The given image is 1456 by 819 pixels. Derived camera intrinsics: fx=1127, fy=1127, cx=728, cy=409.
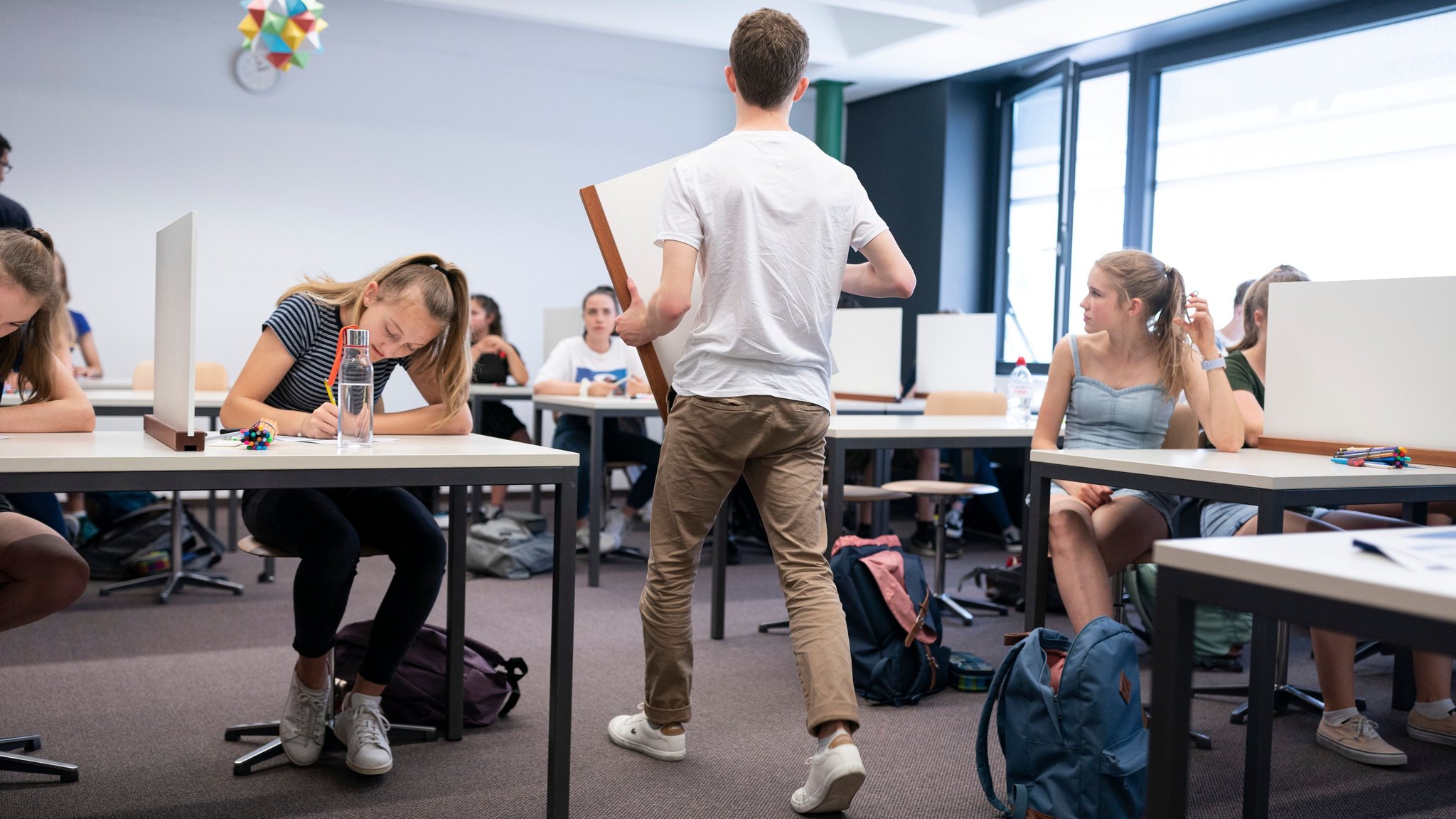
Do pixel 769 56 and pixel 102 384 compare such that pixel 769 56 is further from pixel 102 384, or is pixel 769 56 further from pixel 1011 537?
pixel 1011 537

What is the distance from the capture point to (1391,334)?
2.37 metres

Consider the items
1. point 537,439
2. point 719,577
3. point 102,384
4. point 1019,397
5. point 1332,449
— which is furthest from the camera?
point 537,439

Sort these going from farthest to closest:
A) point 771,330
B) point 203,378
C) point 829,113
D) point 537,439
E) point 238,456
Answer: point 829,113 → point 537,439 → point 203,378 → point 771,330 → point 238,456

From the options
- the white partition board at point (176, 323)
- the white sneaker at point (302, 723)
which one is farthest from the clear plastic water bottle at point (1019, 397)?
the white partition board at point (176, 323)

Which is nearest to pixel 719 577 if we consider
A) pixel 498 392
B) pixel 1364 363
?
pixel 1364 363

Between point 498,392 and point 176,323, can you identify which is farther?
point 498,392

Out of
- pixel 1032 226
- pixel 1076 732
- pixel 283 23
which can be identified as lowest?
pixel 1076 732

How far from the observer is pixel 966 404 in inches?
168

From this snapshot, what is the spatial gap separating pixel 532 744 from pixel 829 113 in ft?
18.6

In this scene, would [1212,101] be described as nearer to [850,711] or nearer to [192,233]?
[850,711]

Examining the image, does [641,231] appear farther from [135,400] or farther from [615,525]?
[615,525]

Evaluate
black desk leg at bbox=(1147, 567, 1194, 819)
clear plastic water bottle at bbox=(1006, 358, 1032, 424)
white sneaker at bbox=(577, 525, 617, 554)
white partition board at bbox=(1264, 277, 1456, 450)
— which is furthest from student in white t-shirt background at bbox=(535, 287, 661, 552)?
black desk leg at bbox=(1147, 567, 1194, 819)

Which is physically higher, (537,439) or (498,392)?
(498,392)

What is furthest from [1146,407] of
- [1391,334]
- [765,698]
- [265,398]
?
[265,398]
